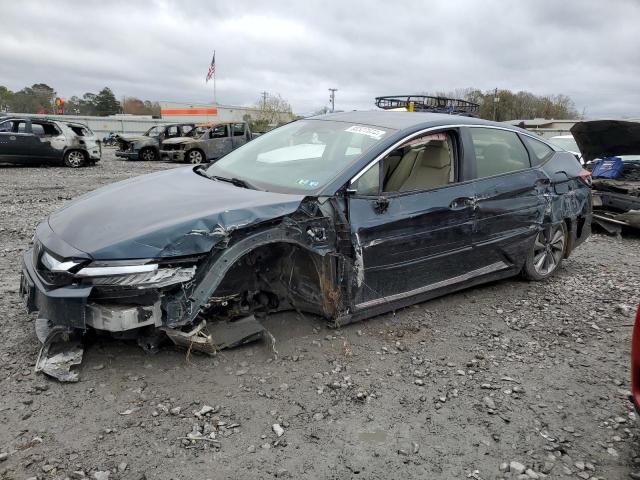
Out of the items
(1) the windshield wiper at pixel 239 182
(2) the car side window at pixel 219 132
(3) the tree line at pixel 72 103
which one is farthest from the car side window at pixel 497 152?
(3) the tree line at pixel 72 103

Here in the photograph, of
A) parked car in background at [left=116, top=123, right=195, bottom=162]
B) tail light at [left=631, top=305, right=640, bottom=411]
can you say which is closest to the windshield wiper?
tail light at [left=631, top=305, right=640, bottom=411]

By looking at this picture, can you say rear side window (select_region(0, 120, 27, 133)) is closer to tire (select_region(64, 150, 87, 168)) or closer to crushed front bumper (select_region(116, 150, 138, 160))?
tire (select_region(64, 150, 87, 168))

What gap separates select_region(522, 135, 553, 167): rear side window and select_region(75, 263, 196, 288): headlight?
354 cm

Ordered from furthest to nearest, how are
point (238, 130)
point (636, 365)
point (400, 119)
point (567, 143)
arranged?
point (238, 130)
point (567, 143)
point (400, 119)
point (636, 365)

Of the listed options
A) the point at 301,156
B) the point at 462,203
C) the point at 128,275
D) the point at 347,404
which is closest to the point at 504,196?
the point at 462,203

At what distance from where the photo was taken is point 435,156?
4059mm

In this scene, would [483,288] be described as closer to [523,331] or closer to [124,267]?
[523,331]

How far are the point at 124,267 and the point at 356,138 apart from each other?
1.98 m

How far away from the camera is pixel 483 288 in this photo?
4.66 m

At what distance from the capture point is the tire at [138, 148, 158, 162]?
1986cm

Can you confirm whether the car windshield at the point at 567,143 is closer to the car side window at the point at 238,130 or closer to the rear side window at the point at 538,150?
the rear side window at the point at 538,150

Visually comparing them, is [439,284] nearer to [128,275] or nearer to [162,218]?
[162,218]

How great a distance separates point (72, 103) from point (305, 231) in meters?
88.9

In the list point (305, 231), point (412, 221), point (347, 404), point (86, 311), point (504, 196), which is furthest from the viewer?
point (504, 196)
